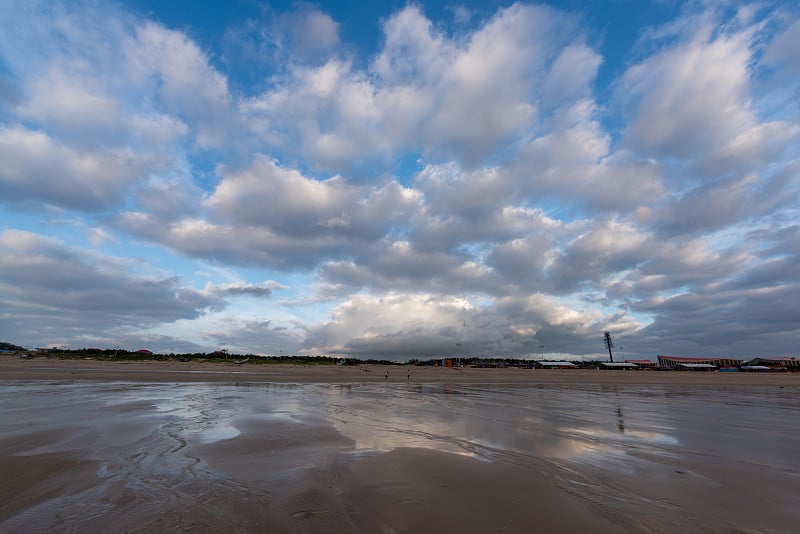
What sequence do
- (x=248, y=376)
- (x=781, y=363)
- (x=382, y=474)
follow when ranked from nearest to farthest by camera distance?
1. (x=382, y=474)
2. (x=248, y=376)
3. (x=781, y=363)

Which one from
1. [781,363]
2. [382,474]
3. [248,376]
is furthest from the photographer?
[781,363]

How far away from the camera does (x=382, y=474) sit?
240 inches

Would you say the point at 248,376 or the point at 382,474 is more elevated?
the point at 248,376

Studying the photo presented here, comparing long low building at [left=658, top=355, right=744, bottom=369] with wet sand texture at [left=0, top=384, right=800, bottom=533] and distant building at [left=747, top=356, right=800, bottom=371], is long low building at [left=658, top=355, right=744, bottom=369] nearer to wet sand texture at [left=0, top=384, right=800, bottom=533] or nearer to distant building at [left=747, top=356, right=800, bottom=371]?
distant building at [left=747, top=356, right=800, bottom=371]

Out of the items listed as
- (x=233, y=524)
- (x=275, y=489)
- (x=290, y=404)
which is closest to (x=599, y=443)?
(x=275, y=489)

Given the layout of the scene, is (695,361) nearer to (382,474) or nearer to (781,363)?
(781,363)

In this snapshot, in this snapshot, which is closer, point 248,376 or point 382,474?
point 382,474

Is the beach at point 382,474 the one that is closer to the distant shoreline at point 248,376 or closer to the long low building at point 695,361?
the distant shoreline at point 248,376

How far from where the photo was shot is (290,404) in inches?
595

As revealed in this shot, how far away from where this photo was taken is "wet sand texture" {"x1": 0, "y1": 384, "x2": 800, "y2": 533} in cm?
432

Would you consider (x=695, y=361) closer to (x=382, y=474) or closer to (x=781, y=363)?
(x=781, y=363)

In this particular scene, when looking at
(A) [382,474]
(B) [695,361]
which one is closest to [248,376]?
(A) [382,474]

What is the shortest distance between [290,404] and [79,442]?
7.98m

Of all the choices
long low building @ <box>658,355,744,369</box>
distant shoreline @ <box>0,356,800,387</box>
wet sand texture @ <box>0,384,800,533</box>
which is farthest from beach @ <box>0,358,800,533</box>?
long low building @ <box>658,355,744,369</box>
